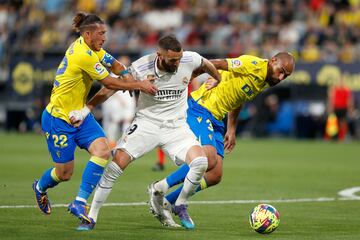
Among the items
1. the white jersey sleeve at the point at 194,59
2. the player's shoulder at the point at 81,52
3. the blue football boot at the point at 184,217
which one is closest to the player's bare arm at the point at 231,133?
the white jersey sleeve at the point at 194,59

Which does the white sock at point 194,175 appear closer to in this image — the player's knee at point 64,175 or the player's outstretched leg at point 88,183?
the player's outstretched leg at point 88,183

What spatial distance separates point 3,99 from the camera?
3219 cm

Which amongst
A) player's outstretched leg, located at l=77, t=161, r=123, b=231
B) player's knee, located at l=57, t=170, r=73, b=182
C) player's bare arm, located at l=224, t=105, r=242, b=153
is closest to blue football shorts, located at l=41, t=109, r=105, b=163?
player's knee, located at l=57, t=170, r=73, b=182

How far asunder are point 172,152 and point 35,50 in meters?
22.5

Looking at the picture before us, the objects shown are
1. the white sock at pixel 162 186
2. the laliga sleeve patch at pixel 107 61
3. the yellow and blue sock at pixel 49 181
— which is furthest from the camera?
the yellow and blue sock at pixel 49 181

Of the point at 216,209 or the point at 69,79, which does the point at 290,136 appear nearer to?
the point at 216,209

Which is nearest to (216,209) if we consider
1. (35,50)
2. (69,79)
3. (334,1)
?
(69,79)


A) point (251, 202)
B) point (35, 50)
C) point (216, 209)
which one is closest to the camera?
point (216, 209)

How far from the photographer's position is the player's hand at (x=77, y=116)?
1020 centimetres

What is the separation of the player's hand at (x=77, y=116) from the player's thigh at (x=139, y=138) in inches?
21.5

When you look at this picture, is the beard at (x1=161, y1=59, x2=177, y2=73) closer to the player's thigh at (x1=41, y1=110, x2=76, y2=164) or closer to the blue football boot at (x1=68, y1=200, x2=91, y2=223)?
the player's thigh at (x1=41, y1=110, x2=76, y2=164)

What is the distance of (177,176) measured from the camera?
1057 cm

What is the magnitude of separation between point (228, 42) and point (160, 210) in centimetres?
1957

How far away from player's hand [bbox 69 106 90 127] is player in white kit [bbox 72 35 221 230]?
0.34ft
